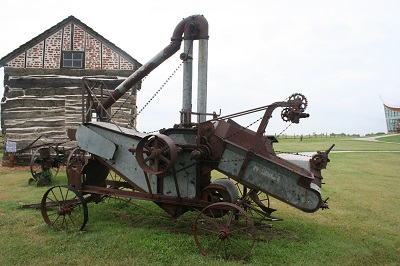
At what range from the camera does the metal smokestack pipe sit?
23.7ft

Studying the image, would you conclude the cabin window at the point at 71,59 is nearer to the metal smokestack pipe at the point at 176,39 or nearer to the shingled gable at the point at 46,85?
the shingled gable at the point at 46,85

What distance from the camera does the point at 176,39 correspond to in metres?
7.71

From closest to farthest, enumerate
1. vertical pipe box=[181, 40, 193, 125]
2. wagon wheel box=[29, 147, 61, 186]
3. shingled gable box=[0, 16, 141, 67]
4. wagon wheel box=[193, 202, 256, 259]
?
wagon wheel box=[193, 202, 256, 259] < vertical pipe box=[181, 40, 193, 125] < wagon wheel box=[29, 147, 61, 186] < shingled gable box=[0, 16, 141, 67]

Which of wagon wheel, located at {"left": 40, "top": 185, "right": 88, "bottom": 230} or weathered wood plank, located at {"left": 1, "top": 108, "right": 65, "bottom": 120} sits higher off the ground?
weathered wood plank, located at {"left": 1, "top": 108, "right": 65, "bottom": 120}

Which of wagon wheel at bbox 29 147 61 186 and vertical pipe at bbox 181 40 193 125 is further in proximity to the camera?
wagon wheel at bbox 29 147 61 186

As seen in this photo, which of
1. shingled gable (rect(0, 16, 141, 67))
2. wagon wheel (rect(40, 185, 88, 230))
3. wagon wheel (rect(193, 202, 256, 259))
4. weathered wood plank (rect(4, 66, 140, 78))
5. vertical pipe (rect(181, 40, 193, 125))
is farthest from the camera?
weathered wood plank (rect(4, 66, 140, 78))

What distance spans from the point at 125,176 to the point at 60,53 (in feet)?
38.7

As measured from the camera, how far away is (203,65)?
7168 millimetres

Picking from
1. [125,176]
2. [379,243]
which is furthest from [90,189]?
[379,243]

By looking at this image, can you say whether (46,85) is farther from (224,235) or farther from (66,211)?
(224,235)

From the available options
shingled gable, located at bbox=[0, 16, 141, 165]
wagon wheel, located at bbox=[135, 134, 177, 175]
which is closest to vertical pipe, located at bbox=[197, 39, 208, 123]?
wagon wheel, located at bbox=[135, 134, 177, 175]

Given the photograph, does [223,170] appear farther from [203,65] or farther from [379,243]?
[379,243]

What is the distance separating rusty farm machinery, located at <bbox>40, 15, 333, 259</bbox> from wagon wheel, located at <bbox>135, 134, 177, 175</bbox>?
18 mm

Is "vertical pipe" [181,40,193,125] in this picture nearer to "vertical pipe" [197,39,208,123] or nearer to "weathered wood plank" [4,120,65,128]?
"vertical pipe" [197,39,208,123]
